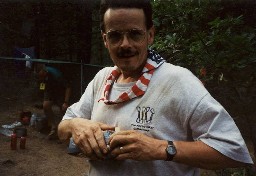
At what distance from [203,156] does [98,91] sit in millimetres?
763

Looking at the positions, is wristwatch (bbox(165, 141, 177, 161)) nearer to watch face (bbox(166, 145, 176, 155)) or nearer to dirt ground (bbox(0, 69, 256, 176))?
watch face (bbox(166, 145, 176, 155))

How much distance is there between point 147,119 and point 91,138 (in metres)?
0.29

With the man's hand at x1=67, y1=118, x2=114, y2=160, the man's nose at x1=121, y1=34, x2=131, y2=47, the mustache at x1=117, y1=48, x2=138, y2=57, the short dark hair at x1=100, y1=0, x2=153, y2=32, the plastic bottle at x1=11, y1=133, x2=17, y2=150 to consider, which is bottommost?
the plastic bottle at x1=11, y1=133, x2=17, y2=150

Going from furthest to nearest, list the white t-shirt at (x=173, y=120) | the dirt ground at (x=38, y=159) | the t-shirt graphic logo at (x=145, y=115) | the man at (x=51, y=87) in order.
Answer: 1. the man at (x=51, y=87)
2. the dirt ground at (x=38, y=159)
3. the t-shirt graphic logo at (x=145, y=115)
4. the white t-shirt at (x=173, y=120)

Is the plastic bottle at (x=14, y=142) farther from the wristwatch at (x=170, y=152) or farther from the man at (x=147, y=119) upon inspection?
the wristwatch at (x=170, y=152)

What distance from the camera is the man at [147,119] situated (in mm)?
1456

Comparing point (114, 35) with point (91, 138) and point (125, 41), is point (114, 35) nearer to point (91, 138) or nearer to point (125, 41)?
point (125, 41)

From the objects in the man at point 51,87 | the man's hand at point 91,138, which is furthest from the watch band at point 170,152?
the man at point 51,87

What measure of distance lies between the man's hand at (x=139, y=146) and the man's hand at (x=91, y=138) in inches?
3.8

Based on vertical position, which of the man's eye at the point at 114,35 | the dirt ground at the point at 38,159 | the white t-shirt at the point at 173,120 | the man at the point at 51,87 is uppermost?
the man's eye at the point at 114,35

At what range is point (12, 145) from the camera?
8289 mm

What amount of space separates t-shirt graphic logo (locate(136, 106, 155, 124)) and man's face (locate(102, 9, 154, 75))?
27 centimetres

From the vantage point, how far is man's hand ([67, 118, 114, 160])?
1.55m

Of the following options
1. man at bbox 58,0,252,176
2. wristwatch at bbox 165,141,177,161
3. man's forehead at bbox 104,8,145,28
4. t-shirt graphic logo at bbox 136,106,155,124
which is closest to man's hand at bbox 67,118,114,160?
man at bbox 58,0,252,176
